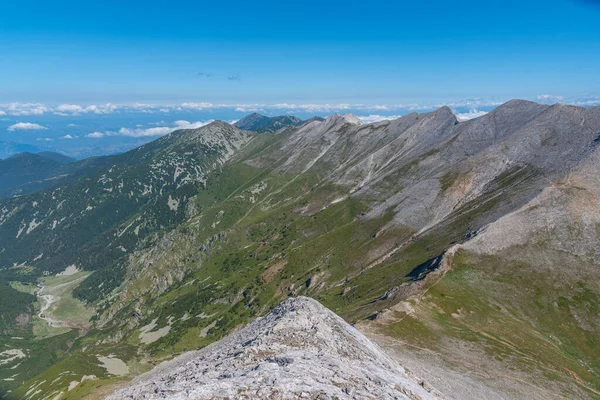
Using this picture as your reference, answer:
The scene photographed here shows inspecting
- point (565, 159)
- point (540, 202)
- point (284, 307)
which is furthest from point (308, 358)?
point (565, 159)

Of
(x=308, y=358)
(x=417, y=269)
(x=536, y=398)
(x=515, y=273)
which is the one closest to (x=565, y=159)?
(x=515, y=273)

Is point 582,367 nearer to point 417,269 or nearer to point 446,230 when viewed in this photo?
point 417,269

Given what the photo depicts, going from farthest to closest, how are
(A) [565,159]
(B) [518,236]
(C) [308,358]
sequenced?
(A) [565,159] → (B) [518,236] → (C) [308,358]

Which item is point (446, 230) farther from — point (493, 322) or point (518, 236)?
point (493, 322)

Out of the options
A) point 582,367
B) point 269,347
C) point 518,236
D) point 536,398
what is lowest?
point 582,367

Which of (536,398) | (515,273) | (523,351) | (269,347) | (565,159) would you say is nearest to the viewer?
(269,347)

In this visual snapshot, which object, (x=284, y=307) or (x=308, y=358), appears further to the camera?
(x=284, y=307)

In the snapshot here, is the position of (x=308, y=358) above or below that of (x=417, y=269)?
above
